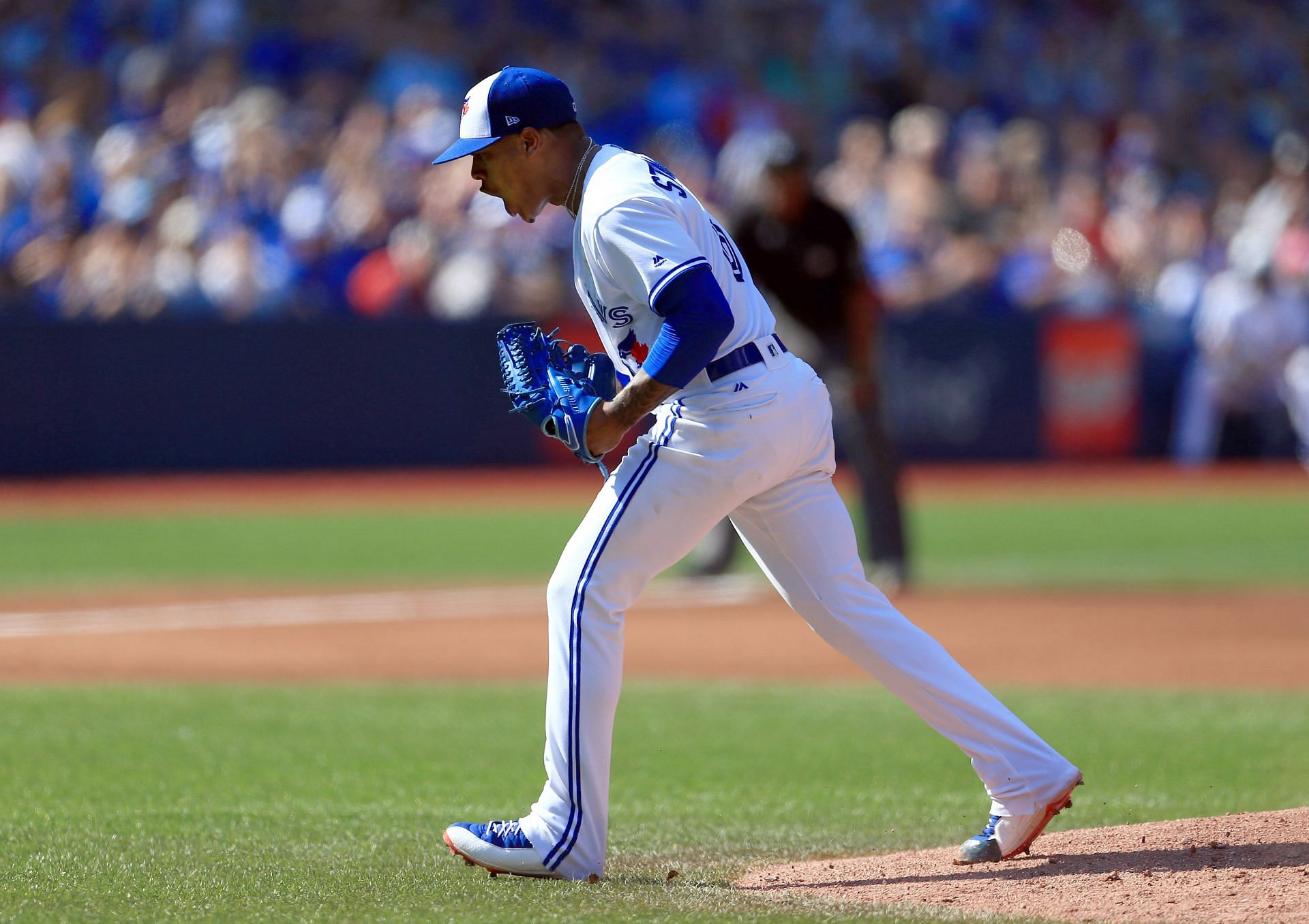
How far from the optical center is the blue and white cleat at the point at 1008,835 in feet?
15.0

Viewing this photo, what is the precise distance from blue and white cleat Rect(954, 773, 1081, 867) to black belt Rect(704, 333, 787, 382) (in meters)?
1.29

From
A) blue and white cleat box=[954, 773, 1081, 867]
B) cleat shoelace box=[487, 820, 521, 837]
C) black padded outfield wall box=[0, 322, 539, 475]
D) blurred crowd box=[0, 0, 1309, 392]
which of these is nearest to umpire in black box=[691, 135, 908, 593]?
blue and white cleat box=[954, 773, 1081, 867]

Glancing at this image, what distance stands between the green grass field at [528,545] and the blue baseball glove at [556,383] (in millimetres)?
6843

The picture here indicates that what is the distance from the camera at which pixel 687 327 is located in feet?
13.8

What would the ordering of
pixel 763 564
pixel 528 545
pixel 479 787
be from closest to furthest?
pixel 763 564 → pixel 479 787 → pixel 528 545

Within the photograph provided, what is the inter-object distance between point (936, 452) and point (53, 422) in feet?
27.9

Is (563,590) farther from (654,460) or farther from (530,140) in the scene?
(530,140)

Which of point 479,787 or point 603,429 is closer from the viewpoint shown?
point 603,429

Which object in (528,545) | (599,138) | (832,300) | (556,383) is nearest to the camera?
(556,383)

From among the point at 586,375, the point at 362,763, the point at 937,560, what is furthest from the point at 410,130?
the point at 586,375

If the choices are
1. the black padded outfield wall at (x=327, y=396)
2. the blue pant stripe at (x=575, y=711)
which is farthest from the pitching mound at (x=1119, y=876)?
the black padded outfield wall at (x=327, y=396)

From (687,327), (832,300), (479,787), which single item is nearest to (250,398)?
(832,300)

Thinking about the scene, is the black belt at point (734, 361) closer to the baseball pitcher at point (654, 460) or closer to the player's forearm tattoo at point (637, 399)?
the baseball pitcher at point (654, 460)

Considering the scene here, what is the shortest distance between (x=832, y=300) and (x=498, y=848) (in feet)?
20.3
